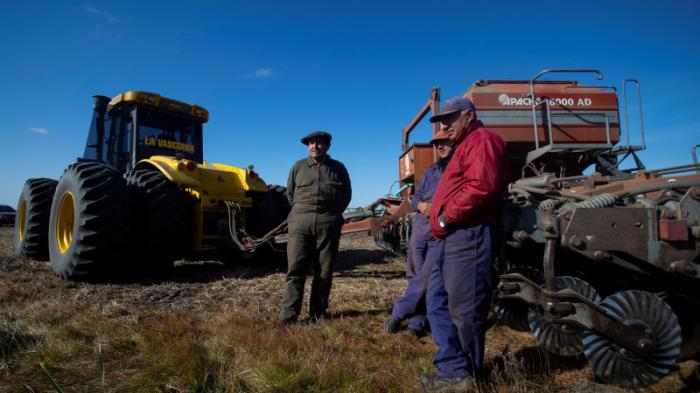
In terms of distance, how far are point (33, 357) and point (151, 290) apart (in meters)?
2.11

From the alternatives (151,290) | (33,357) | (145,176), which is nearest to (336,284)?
(151,290)

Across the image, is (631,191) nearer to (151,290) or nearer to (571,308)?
(571,308)

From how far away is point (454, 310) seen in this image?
209 cm

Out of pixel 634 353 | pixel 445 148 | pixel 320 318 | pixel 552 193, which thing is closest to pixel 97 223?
pixel 320 318

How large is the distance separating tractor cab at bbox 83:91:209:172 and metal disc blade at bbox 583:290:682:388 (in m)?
5.48

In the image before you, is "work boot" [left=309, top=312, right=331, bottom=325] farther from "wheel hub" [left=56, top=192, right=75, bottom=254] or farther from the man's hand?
"wheel hub" [left=56, top=192, right=75, bottom=254]

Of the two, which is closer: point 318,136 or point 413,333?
point 413,333

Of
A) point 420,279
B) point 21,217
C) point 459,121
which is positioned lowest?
point 420,279

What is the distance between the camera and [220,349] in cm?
246

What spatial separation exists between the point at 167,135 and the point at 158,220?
232cm

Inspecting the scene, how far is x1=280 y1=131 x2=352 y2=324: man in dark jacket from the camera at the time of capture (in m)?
3.43

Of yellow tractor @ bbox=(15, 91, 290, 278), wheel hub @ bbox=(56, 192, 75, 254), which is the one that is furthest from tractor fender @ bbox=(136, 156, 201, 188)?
wheel hub @ bbox=(56, 192, 75, 254)

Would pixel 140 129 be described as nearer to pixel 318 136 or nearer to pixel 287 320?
pixel 318 136

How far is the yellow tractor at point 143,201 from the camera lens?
4488 mm
